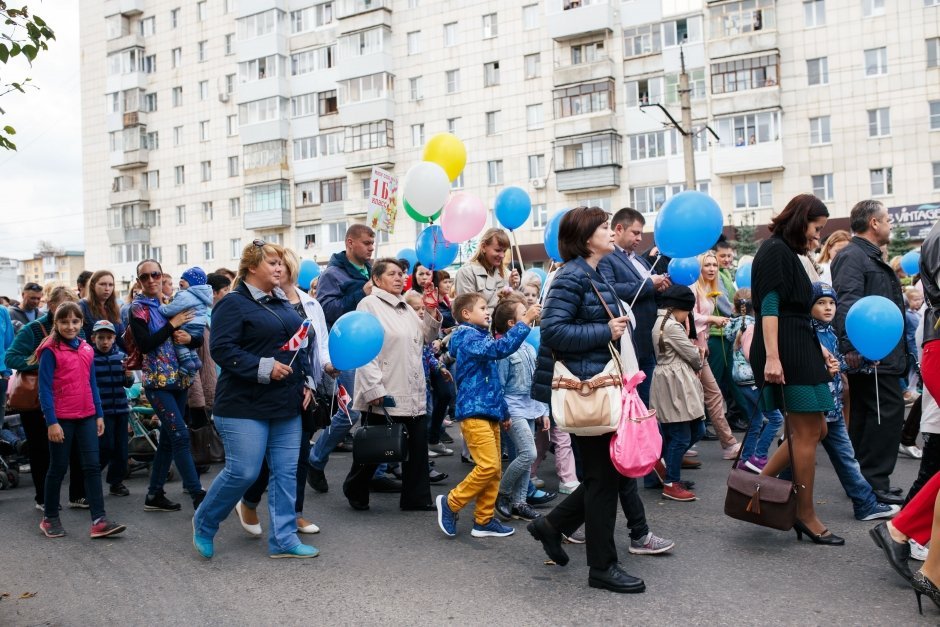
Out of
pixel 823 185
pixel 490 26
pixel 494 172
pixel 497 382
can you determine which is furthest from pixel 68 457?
pixel 490 26

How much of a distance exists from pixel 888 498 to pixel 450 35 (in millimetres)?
38333

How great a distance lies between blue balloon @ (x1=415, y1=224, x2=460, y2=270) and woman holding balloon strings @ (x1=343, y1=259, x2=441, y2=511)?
7.80ft

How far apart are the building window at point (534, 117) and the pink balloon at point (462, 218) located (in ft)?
101

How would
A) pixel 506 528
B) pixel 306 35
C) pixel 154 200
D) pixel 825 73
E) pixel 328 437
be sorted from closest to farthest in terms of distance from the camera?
pixel 506 528 → pixel 328 437 → pixel 825 73 → pixel 306 35 → pixel 154 200

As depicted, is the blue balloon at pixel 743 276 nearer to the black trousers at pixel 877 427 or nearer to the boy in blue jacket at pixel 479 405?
Result: the black trousers at pixel 877 427

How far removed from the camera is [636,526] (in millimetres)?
5070

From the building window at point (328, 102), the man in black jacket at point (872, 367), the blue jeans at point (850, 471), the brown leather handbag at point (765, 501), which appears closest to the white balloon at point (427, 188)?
the man in black jacket at point (872, 367)

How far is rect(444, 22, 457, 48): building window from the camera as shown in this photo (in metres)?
Answer: 40.8

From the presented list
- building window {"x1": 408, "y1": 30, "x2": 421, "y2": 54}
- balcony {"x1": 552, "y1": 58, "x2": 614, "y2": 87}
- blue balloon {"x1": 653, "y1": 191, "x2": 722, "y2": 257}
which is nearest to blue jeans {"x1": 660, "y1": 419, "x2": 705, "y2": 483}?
blue balloon {"x1": 653, "y1": 191, "x2": 722, "y2": 257}

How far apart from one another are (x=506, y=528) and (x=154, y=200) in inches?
2016

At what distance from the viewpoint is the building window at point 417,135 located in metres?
41.6

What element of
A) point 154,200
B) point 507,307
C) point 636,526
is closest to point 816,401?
point 636,526

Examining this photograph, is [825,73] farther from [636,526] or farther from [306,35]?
[636,526]

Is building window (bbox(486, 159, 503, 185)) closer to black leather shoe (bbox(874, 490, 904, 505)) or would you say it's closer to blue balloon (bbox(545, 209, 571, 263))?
blue balloon (bbox(545, 209, 571, 263))
